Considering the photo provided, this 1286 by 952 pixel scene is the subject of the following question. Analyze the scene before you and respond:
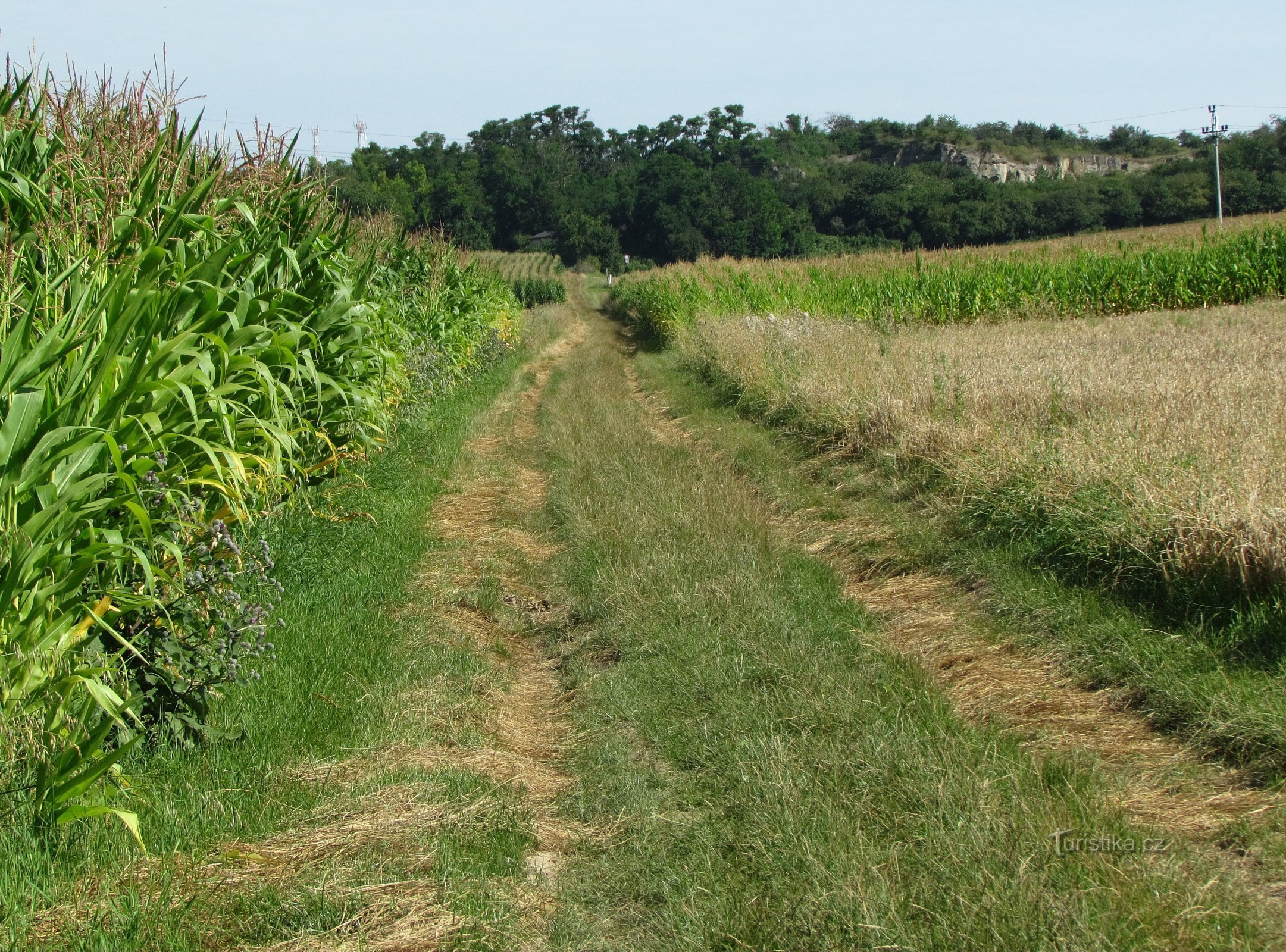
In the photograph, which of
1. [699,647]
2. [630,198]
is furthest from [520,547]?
[630,198]

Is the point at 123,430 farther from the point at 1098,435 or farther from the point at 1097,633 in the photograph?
the point at 1098,435

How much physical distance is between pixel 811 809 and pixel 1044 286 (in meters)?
19.7

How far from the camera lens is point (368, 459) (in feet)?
30.5

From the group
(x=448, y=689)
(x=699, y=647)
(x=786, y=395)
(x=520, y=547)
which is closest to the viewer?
(x=448, y=689)

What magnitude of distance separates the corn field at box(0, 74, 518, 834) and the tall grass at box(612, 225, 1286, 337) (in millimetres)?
14507

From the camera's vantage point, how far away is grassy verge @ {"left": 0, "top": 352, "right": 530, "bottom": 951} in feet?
8.58

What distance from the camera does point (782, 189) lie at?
67938 mm

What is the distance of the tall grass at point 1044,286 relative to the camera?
20062 millimetres

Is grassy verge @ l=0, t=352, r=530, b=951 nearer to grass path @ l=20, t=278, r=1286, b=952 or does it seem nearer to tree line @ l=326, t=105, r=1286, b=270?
grass path @ l=20, t=278, r=1286, b=952

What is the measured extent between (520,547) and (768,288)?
1693 cm

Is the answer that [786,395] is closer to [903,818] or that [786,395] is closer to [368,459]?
[368,459]

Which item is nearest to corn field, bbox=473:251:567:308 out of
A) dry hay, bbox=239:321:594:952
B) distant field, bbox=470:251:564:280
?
distant field, bbox=470:251:564:280

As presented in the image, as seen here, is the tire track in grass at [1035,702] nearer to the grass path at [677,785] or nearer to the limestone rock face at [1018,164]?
the grass path at [677,785]

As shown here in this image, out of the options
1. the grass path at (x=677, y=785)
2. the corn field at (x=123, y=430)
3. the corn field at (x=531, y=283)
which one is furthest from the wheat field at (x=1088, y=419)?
the corn field at (x=531, y=283)
